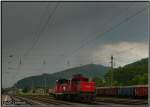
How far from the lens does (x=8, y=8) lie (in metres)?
15.2

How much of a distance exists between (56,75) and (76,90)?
19.6ft

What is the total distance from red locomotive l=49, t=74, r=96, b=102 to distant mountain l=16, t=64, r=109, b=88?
1.14 m

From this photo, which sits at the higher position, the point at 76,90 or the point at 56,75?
the point at 56,75

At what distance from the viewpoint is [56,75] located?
610 inches

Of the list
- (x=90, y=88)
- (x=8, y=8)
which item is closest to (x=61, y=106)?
(x=90, y=88)

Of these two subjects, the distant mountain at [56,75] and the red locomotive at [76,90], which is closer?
the distant mountain at [56,75]

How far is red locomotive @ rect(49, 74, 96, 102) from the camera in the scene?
17898 millimetres

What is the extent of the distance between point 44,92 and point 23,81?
4.26 ft

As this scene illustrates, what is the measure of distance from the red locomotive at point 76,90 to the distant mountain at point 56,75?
1.14m

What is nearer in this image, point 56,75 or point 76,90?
point 56,75

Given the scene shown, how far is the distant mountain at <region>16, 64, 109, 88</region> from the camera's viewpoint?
49.8ft

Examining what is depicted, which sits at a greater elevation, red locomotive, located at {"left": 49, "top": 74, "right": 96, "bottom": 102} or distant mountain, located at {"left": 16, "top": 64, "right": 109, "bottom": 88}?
distant mountain, located at {"left": 16, "top": 64, "right": 109, "bottom": 88}

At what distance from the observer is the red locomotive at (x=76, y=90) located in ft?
58.7

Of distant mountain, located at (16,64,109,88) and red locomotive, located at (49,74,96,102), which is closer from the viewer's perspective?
distant mountain, located at (16,64,109,88)
